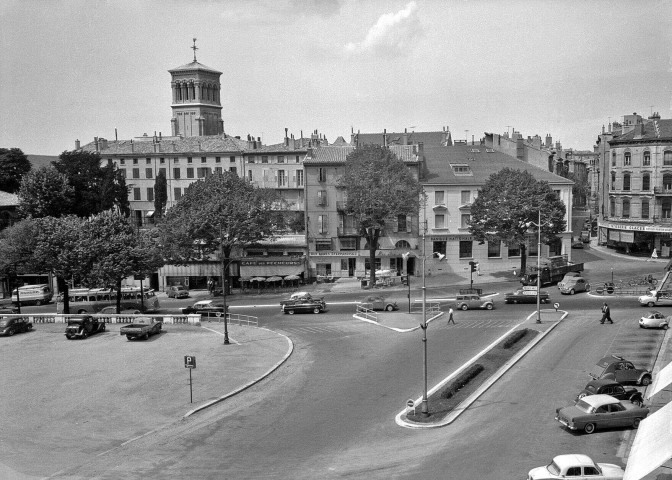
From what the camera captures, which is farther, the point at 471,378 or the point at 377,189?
the point at 377,189

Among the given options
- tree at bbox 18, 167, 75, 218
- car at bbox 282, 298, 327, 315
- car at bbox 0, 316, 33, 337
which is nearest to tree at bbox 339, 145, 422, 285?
car at bbox 282, 298, 327, 315

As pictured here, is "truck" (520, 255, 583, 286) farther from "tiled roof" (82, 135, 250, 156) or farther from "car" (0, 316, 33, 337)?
"tiled roof" (82, 135, 250, 156)

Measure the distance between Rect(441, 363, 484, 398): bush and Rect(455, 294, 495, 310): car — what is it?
66.0 ft

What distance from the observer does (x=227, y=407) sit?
36.9 meters

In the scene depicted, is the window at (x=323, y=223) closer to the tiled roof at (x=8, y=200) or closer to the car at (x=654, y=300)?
the car at (x=654, y=300)

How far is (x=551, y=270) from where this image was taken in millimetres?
73625

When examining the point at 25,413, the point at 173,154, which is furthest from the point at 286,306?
the point at 173,154

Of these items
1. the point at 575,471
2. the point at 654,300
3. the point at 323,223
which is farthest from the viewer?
the point at 323,223

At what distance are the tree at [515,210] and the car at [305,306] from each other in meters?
24.5

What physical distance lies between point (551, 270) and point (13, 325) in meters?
53.8

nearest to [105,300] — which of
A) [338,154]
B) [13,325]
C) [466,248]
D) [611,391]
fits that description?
[13,325]

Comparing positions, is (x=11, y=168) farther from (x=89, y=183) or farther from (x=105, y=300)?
(x=105, y=300)

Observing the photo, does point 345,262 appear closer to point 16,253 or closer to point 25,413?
point 16,253

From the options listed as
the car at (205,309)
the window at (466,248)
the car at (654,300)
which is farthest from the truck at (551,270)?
the car at (205,309)
